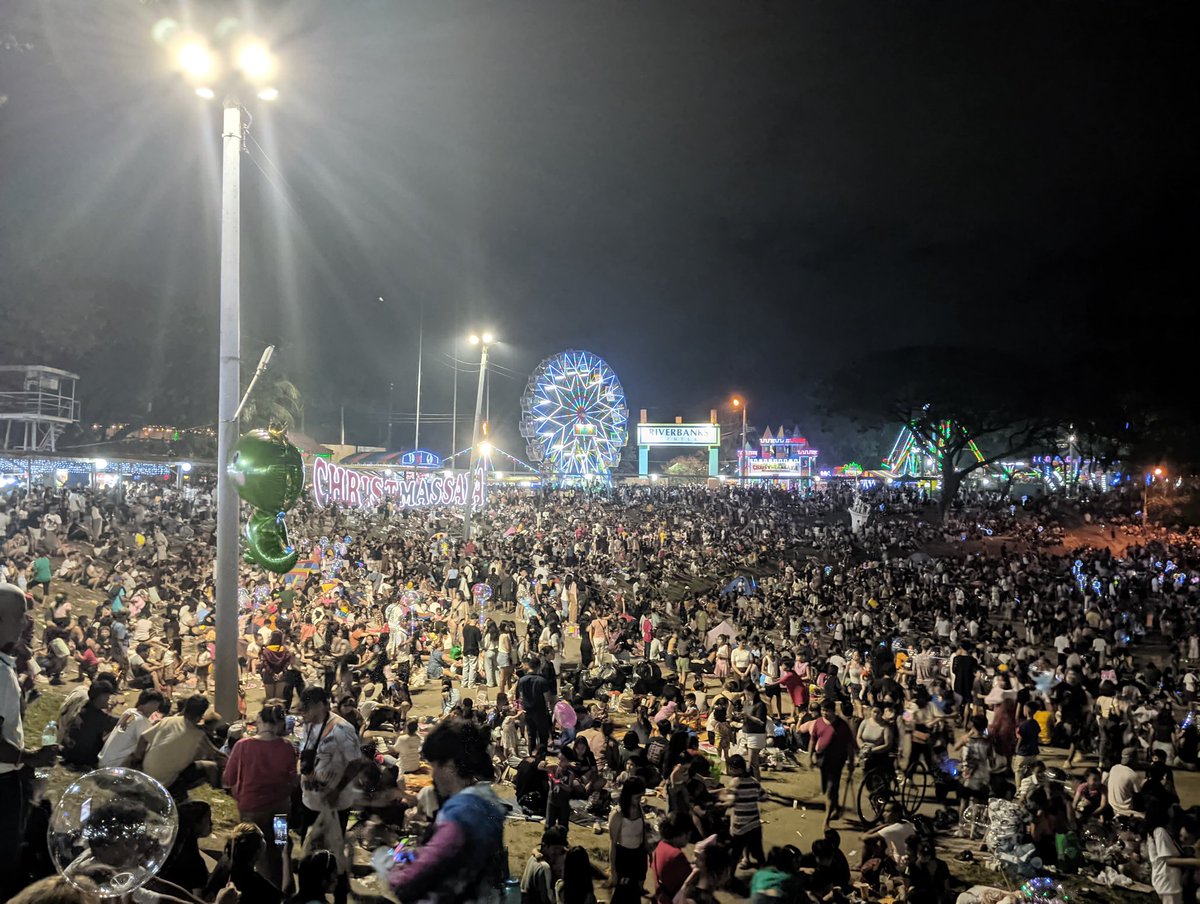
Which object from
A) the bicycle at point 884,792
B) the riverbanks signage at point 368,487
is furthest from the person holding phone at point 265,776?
the riverbanks signage at point 368,487

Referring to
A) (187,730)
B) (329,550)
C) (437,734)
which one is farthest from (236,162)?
(329,550)

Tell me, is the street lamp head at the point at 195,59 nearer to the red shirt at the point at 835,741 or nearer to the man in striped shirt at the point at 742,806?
the man in striped shirt at the point at 742,806

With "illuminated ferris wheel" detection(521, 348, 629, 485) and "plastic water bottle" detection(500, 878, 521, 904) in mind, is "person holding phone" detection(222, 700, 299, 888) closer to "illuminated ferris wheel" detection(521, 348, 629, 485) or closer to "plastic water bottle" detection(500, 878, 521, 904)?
"plastic water bottle" detection(500, 878, 521, 904)

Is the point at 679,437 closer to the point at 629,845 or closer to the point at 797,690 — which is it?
the point at 797,690

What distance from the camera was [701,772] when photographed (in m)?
6.73

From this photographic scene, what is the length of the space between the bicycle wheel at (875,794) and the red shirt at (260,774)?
17.8 feet

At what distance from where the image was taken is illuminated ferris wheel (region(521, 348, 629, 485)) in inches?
2068

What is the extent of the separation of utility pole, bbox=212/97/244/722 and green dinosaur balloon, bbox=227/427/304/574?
21cm

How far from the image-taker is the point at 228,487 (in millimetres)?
7191

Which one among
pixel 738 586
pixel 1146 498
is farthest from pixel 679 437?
pixel 738 586

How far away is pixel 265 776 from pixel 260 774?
0.10ft

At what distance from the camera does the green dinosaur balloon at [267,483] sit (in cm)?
686

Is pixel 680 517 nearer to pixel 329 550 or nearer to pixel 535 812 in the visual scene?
pixel 329 550

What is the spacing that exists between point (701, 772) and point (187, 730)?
157 inches
